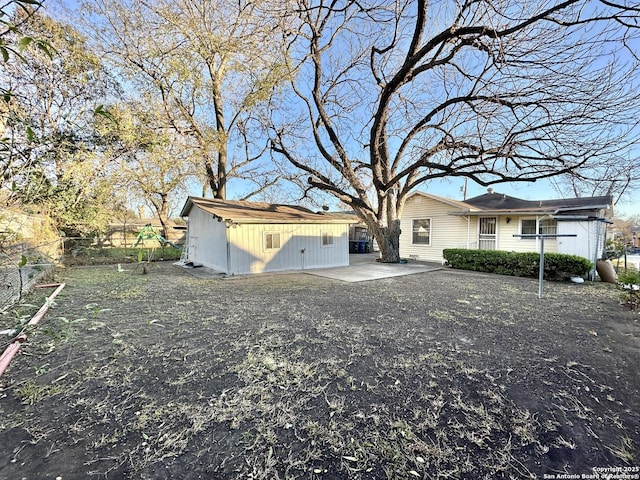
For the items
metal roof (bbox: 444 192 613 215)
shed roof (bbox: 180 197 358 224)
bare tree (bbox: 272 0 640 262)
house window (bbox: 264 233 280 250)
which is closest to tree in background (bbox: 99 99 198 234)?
shed roof (bbox: 180 197 358 224)

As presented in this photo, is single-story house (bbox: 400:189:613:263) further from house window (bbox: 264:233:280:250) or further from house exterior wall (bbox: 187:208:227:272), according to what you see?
house exterior wall (bbox: 187:208:227:272)

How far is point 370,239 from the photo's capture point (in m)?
20.3

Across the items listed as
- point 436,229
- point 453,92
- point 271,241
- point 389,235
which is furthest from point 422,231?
point 271,241

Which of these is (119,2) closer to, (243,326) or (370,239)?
(243,326)

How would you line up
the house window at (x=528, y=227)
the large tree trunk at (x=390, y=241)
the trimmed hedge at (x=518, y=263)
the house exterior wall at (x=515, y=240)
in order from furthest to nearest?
the large tree trunk at (x=390, y=241)
the house window at (x=528, y=227)
the house exterior wall at (x=515, y=240)
the trimmed hedge at (x=518, y=263)

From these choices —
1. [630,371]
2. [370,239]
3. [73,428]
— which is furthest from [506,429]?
[370,239]

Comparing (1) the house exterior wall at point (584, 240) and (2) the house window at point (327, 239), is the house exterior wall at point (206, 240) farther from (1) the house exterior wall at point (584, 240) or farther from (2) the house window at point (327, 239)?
(1) the house exterior wall at point (584, 240)

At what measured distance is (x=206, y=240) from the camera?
36.5 ft

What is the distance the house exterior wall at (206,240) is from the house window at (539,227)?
11.3 metres

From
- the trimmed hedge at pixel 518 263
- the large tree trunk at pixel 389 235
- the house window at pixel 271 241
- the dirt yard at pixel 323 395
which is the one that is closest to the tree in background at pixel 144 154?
the house window at pixel 271 241

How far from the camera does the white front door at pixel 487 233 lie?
38.8 feet

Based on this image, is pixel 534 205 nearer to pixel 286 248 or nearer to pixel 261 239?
pixel 286 248

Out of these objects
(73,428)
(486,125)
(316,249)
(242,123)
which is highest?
(242,123)

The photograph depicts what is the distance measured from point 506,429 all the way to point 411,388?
0.75 meters
